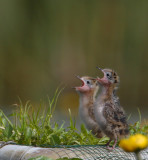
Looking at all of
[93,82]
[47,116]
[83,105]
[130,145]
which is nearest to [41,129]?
[47,116]

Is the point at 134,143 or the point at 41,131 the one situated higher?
the point at 134,143

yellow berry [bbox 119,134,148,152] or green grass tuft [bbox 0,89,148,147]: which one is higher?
yellow berry [bbox 119,134,148,152]

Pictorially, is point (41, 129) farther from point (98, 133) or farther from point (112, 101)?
point (112, 101)

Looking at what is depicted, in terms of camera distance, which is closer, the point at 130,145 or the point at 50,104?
the point at 130,145

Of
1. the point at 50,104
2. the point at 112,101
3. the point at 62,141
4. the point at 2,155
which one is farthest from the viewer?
the point at 50,104

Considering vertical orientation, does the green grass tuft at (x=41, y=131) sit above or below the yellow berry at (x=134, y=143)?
below

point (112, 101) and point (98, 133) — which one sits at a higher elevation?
point (112, 101)

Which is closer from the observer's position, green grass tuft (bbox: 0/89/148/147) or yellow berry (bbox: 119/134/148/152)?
yellow berry (bbox: 119/134/148/152)

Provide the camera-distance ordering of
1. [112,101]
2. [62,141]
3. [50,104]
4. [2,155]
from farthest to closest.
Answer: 1. [50,104]
2. [62,141]
3. [112,101]
4. [2,155]

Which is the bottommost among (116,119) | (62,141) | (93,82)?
(62,141)

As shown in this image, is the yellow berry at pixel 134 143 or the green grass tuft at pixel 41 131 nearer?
the yellow berry at pixel 134 143

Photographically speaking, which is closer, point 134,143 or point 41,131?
point 134,143
